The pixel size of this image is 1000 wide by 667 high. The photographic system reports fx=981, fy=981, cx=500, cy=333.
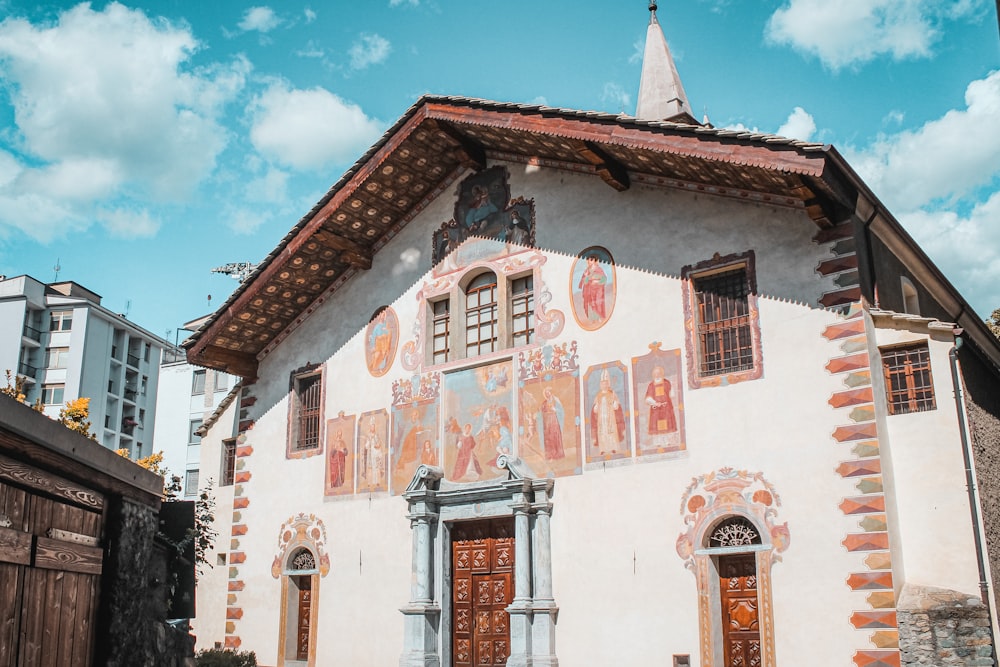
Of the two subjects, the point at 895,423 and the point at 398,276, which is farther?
the point at 398,276

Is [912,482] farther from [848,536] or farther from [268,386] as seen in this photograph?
[268,386]

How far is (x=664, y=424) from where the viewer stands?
42.3 ft

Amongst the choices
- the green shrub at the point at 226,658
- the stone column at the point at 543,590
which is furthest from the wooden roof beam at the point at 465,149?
the green shrub at the point at 226,658

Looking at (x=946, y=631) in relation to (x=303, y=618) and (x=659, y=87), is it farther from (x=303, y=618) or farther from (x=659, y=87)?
(x=659, y=87)

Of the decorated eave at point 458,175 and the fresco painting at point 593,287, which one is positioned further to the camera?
the fresco painting at point 593,287

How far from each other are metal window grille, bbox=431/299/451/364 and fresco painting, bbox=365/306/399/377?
0.73 meters

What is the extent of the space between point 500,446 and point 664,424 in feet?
9.05

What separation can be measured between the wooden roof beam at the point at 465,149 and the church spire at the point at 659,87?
7.94 m

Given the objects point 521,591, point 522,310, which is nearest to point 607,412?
point 522,310

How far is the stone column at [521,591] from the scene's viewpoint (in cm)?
1338

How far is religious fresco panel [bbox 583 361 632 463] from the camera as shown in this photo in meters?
13.3

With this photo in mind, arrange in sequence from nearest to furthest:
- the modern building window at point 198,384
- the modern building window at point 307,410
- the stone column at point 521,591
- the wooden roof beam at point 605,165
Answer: the stone column at point 521,591 < the wooden roof beam at point 605,165 < the modern building window at point 307,410 < the modern building window at point 198,384

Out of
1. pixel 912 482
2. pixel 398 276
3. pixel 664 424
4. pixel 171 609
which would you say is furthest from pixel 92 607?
Result: pixel 398 276

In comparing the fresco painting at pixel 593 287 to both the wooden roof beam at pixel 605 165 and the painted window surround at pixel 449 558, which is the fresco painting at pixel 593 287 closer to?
the wooden roof beam at pixel 605 165
